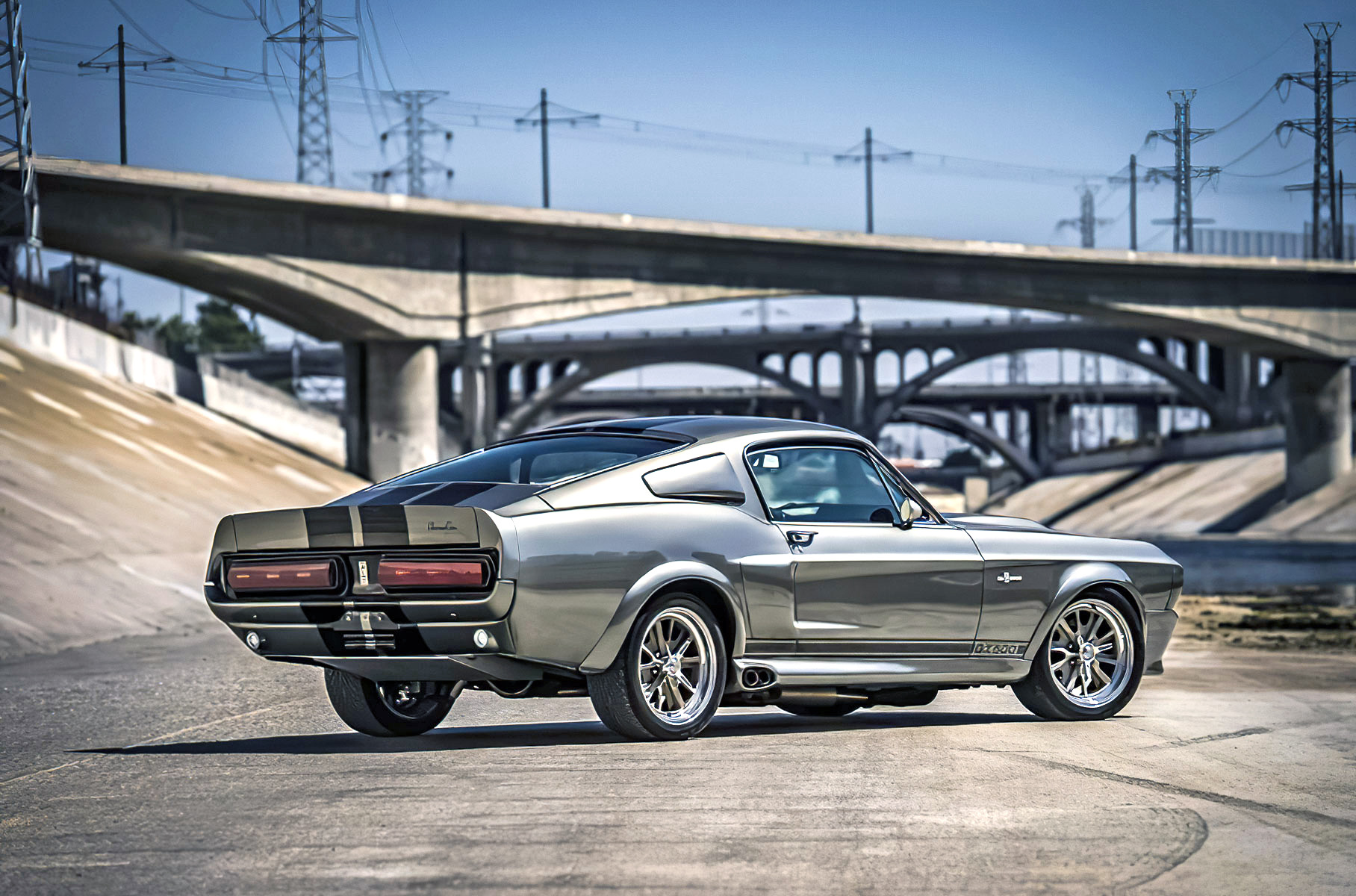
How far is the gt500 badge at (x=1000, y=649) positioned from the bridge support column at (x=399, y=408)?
105ft

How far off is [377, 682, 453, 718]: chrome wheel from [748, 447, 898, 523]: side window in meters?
1.68

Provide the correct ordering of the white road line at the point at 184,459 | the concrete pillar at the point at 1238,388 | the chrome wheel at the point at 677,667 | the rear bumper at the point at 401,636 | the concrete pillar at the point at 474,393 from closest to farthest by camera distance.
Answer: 1. the rear bumper at the point at 401,636
2. the chrome wheel at the point at 677,667
3. the white road line at the point at 184,459
4. the concrete pillar at the point at 474,393
5. the concrete pillar at the point at 1238,388

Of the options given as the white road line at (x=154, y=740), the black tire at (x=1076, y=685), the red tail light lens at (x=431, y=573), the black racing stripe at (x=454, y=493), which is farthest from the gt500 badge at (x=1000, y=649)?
the white road line at (x=154, y=740)

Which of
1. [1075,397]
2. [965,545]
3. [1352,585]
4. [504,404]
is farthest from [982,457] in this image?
[965,545]

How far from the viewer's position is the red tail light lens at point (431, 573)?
636cm

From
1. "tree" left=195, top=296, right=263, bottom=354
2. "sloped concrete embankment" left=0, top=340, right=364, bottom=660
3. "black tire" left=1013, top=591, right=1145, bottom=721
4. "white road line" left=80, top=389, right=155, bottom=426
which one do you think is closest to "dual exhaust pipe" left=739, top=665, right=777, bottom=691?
"black tire" left=1013, top=591, right=1145, bottom=721

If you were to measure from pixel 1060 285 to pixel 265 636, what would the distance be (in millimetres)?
43270

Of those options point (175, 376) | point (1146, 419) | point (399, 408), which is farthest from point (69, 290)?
point (1146, 419)

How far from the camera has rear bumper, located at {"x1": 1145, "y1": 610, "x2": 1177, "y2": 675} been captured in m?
8.53

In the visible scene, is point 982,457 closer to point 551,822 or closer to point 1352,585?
point 1352,585

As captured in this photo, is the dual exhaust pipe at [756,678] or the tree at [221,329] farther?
the tree at [221,329]

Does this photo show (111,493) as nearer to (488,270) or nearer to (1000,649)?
(488,270)

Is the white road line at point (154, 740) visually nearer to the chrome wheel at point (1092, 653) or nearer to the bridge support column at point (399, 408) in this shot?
the chrome wheel at point (1092, 653)

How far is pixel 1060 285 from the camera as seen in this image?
4784 cm
